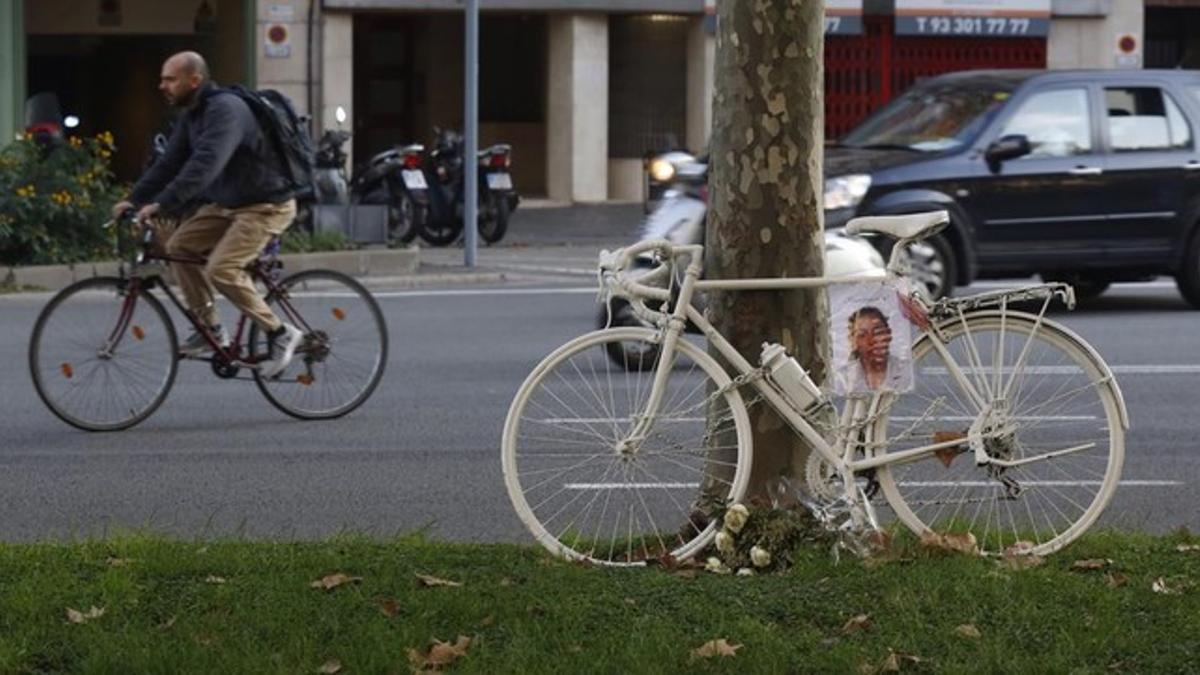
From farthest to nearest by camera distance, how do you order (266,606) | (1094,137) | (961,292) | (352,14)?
(352,14) < (961,292) < (1094,137) < (266,606)

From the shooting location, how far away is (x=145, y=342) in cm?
1164

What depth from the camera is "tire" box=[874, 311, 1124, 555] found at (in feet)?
23.8

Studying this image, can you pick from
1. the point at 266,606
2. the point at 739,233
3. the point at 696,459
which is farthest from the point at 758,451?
the point at 266,606

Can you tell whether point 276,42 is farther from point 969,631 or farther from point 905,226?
point 969,631

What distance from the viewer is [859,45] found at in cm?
3231

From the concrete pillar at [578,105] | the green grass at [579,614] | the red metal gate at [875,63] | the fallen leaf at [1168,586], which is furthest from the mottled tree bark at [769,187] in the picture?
the red metal gate at [875,63]

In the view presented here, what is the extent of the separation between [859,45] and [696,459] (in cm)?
2547

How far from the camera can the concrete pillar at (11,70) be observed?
27.1 meters

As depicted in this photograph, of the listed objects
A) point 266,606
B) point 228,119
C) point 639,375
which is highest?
point 228,119

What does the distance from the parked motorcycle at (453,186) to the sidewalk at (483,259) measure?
0.68ft

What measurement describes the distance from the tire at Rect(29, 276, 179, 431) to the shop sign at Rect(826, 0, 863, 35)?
21.0 m

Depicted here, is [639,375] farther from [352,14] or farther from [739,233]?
[352,14]

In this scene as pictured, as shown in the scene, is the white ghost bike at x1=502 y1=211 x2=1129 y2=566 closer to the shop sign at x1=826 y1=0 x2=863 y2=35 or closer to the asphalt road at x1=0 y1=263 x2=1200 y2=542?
the asphalt road at x1=0 y1=263 x2=1200 y2=542

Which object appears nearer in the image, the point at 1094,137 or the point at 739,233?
the point at 739,233
